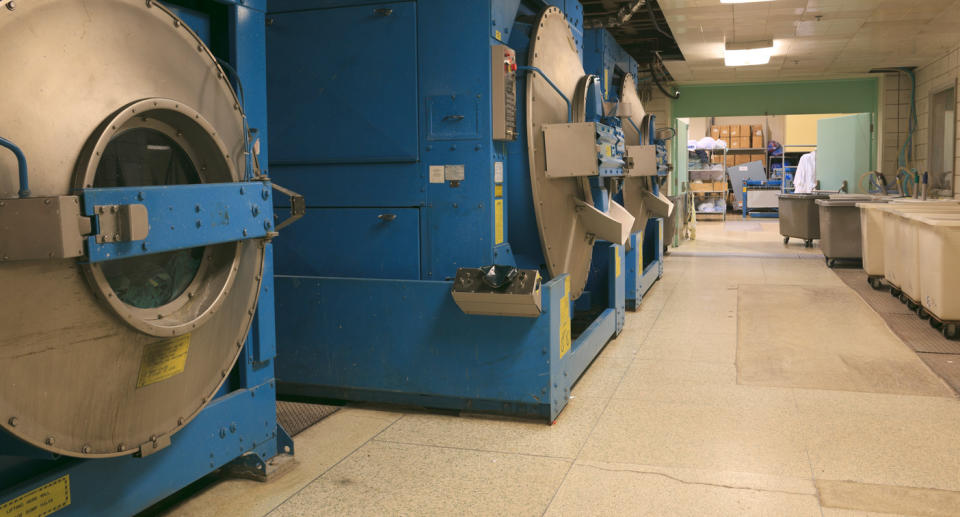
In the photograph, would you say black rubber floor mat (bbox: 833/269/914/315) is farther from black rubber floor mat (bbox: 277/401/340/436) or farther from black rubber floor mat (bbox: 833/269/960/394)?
black rubber floor mat (bbox: 277/401/340/436)

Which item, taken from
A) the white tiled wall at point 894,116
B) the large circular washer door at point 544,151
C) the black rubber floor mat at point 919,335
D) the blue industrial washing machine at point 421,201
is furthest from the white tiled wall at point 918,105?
the blue industrial washing machine at point 421,201

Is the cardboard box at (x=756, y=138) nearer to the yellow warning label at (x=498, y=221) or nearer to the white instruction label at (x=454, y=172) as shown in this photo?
the yellow warning label at (x=498, y=221)

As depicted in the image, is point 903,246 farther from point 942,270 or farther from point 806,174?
point 806,174

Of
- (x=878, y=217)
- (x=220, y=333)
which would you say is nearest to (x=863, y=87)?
(x=878, y=217)

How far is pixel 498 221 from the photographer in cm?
360

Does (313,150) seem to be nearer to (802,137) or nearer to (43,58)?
(43,58)

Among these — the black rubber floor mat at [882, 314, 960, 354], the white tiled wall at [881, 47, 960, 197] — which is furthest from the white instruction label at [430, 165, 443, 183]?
the white tiled wall at [881, 47, 960, 197]

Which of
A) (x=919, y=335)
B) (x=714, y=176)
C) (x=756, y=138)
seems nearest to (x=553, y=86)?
(x=919, y=335)

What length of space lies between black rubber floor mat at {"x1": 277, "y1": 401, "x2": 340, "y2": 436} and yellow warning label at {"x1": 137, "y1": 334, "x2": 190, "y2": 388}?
120cm

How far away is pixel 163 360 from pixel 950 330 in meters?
4.89

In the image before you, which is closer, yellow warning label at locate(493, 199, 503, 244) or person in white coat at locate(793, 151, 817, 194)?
yellow warning label at locate(493, 199, 503, 244)

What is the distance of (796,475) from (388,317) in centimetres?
184

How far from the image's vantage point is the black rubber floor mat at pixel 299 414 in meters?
3.41

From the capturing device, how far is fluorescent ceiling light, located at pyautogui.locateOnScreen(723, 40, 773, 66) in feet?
30.5
